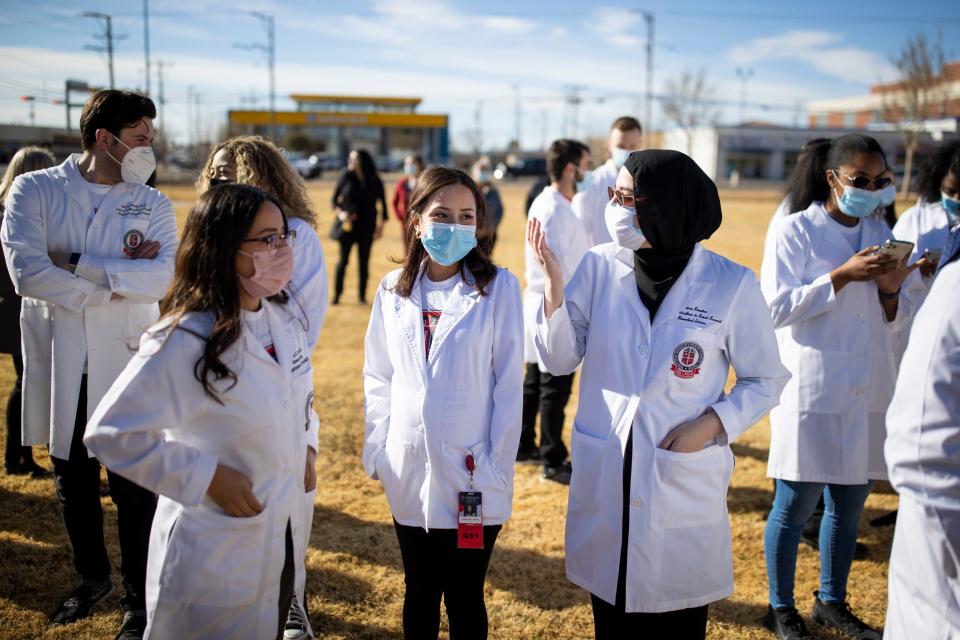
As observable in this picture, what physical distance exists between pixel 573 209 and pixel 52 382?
3.70 meters

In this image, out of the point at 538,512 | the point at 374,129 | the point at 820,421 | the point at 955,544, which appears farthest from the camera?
the point at 374,129

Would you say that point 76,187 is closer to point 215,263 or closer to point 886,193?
point 215,263

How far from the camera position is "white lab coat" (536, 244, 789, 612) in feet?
7.85

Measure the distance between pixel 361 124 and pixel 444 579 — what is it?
69893mm

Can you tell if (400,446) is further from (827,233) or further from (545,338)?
(827,233)

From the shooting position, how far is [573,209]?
566 cm

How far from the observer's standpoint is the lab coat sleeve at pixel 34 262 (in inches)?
127

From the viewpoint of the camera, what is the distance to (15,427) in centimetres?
506

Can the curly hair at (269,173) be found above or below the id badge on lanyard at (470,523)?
above

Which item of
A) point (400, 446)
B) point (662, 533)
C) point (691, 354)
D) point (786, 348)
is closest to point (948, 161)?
point (786, 348)

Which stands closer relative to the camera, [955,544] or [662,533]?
[955,544]

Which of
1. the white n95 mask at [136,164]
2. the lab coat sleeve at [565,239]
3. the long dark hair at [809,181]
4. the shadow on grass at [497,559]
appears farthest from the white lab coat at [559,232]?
the white n95 mask at [136,164]

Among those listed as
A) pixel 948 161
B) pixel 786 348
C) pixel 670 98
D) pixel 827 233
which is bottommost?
pixel 786 348

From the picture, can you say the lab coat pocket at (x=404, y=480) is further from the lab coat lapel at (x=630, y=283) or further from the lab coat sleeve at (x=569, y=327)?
the lab coat lapel at (x=630, y=283)
